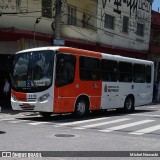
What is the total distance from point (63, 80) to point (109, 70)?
12.0 feet

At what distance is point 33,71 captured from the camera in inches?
618

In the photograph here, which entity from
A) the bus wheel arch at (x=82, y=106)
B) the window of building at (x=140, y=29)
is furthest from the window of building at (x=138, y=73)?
the window of building at (x=140, y=29)

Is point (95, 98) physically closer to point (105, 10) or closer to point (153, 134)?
point (153, 134)

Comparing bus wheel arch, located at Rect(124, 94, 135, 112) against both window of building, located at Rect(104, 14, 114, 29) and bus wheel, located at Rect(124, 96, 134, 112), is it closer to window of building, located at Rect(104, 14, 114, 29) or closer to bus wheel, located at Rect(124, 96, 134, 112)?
bus wheel, located at Rect(124, 96, 134, 112)

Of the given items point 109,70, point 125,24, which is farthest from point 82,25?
point 109,70

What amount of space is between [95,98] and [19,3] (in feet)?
29.2

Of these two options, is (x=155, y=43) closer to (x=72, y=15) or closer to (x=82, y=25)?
(x=82, y=25)

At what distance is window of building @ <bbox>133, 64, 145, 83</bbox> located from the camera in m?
21.0

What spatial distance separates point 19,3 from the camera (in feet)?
76.7

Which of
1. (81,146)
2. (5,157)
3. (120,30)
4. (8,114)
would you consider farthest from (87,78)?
(120,30)

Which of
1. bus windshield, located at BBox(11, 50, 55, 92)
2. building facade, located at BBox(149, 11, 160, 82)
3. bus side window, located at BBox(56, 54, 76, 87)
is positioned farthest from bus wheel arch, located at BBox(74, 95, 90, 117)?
building facade, located at BBox(149, 11, 160, 82)

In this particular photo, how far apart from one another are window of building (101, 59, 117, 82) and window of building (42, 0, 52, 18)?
25.6 feet

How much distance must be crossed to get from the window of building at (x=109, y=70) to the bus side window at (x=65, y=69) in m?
2.36

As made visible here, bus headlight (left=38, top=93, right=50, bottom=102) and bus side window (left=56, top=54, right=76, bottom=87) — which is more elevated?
bus side window (left=56, top=54, right=76, bottom=87)
